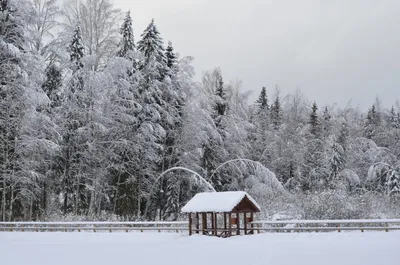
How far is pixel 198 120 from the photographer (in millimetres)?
37906

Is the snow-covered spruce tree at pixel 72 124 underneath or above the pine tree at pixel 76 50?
underneath

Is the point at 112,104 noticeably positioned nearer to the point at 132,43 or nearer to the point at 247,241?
the point at 132,43

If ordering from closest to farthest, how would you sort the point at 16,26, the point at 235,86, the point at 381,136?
the point at 16,26 < the point at 235,86 < the point at 381,136

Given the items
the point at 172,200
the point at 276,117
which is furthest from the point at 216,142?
the point at 276,117

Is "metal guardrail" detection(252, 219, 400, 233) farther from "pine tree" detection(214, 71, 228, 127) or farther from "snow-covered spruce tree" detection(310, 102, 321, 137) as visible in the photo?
"snow-covered spruce tree" detection(310, 102, 321, 137)

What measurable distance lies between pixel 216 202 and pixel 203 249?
477 centimetres

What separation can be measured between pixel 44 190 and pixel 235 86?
2550 centimetres

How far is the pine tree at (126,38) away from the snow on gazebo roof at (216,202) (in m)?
14.8

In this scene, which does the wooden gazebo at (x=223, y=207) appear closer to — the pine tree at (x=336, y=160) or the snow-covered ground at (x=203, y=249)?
the snow-covered ground at (x=203, y=249)

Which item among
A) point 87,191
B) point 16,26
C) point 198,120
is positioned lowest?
point 87,191

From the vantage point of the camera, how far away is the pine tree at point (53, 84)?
36062 millimetres

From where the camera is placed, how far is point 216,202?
2614 cm

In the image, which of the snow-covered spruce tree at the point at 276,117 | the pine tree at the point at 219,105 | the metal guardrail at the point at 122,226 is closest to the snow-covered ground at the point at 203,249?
the metal guardrail at the point at 122,226

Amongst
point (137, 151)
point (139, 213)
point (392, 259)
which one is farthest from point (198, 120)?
point (392, 259)
